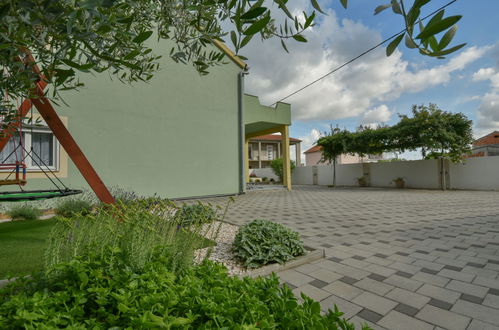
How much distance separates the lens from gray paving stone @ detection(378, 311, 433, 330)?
1.82 meters

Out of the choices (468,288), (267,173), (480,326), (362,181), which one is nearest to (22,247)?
(480,326)

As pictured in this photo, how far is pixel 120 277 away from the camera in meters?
1.43

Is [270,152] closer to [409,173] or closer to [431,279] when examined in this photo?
[409,173]

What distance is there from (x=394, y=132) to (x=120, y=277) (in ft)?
56.4

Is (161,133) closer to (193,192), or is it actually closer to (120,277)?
(193,192)

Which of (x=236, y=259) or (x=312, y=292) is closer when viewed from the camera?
(x=312, y=292)

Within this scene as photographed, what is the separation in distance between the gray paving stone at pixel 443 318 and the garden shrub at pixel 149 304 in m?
1.24

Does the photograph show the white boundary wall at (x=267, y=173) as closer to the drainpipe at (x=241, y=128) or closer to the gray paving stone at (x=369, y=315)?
the drainpipe at (x=241, y=128)

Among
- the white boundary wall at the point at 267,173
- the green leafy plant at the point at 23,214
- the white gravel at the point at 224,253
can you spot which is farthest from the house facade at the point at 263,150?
the white gravel at the point at 224,253

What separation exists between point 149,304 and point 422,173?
18542mm

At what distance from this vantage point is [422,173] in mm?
15594

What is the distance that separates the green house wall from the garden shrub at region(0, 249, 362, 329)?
732 centimetres

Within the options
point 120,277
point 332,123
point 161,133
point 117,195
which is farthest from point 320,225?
point 332,123

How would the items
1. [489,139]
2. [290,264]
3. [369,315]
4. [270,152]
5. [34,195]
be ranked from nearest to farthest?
[369,315], [290,264], [34,195], [489,139], [270,152]
